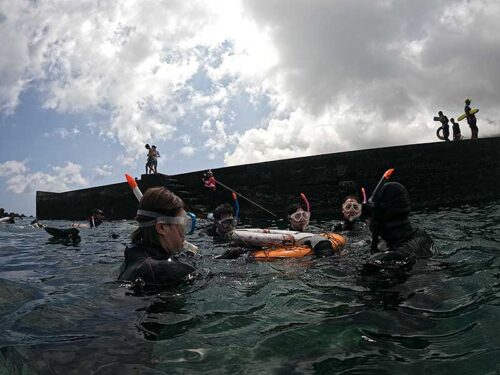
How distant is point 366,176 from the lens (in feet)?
45.0

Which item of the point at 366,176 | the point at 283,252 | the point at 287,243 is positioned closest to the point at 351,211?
the point at 287,243

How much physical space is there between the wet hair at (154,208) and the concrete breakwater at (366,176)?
11.4 m

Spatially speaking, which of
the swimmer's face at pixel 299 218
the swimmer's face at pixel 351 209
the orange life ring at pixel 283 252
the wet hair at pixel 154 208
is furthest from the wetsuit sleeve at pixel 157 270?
the swimmer's face at pixel 351 209

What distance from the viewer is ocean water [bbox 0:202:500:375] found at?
1992 mm

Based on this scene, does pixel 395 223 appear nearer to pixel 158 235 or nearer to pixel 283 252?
pixel 283 252

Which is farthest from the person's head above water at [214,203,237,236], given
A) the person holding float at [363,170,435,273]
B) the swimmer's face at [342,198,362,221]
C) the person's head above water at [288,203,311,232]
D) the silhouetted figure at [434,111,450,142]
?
the silhouetted figure at [434,111,450,142]

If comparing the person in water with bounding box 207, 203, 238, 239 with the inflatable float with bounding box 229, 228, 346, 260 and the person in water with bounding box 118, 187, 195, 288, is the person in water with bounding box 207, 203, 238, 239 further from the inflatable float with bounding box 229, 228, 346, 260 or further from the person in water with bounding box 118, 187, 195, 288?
the person in water with bounding box 118, 187, 195, 288

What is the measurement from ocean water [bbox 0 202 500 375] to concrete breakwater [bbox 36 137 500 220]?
9.58 m

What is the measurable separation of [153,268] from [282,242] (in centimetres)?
305

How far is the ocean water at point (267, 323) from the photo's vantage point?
78.4 inches

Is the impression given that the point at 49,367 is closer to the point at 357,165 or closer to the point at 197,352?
the point at 197,352

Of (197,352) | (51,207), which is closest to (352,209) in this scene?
(197,352)

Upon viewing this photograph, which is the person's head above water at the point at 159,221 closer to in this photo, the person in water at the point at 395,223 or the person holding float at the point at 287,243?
the person in water at the point at 395,223

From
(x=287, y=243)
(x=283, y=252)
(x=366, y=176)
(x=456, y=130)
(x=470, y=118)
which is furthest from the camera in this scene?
(x=456, y=130)
